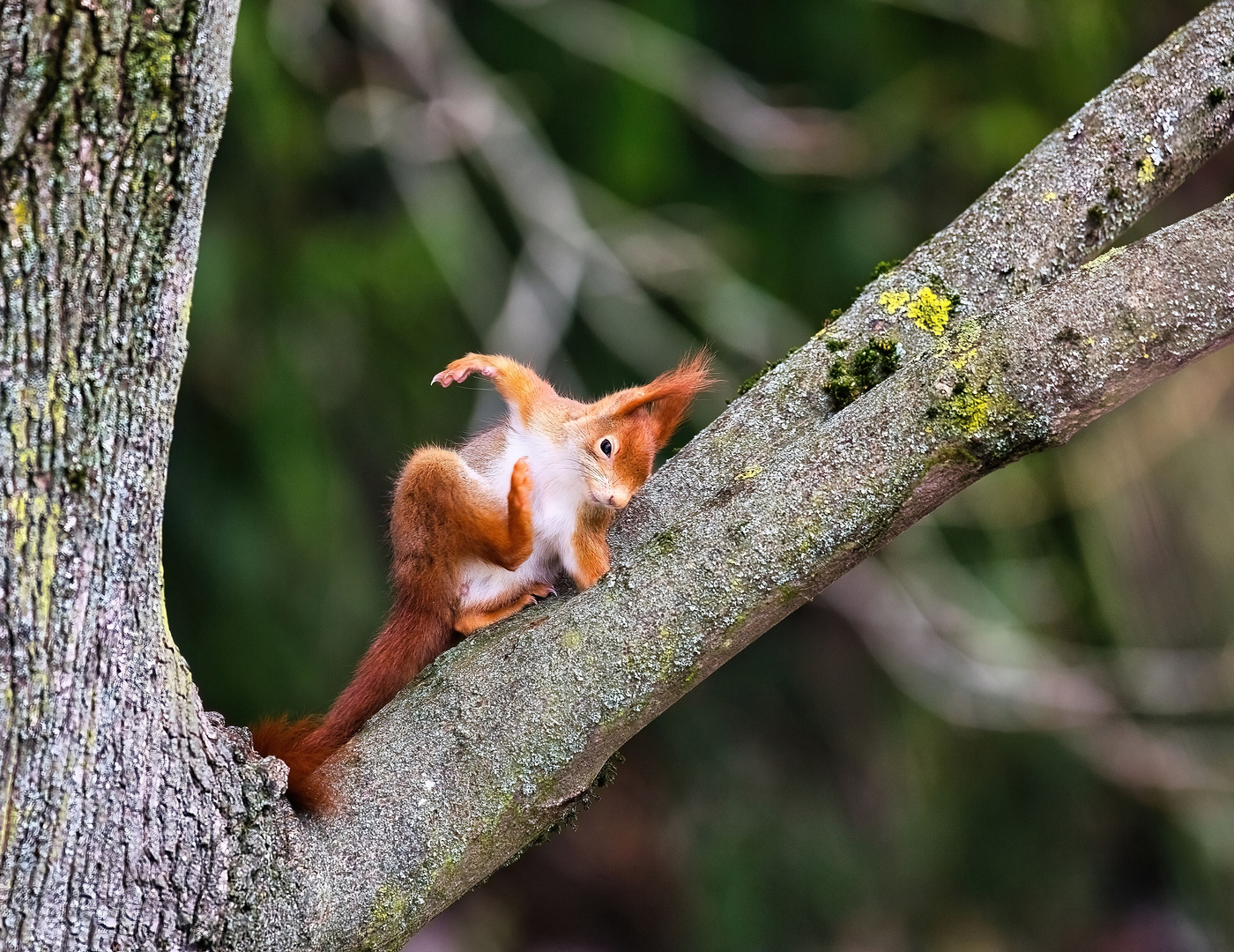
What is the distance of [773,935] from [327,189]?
11.6ft

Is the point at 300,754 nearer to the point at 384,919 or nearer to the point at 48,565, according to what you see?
the point at 384,919

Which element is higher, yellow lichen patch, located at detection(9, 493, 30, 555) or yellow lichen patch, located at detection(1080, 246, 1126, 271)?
yellow lichen patch, located at detection(1080, 246, 1126, 271)

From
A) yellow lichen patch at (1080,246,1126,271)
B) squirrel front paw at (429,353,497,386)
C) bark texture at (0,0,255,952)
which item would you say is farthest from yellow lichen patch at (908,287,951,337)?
bark texture at (0,0,255,952)

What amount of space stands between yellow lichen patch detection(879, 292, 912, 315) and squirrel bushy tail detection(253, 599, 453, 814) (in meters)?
0.76

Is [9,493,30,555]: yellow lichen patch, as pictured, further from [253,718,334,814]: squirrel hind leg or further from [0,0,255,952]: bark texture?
[253,718,334,814]: squirrel hind leg

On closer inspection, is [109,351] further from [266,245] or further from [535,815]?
[266,245]

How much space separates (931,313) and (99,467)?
3.54 feet

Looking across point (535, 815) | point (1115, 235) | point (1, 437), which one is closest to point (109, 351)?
point (1, 437)

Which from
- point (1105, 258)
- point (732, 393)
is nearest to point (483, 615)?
point (1105, 258)

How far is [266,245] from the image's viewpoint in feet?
13.5

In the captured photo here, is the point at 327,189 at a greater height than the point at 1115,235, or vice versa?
the point at 1115,235

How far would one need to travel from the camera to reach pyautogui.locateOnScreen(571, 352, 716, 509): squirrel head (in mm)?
1703

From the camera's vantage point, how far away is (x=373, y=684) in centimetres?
162

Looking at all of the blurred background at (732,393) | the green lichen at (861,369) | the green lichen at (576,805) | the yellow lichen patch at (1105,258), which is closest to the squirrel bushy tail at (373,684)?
the green lichen at (576,805)
